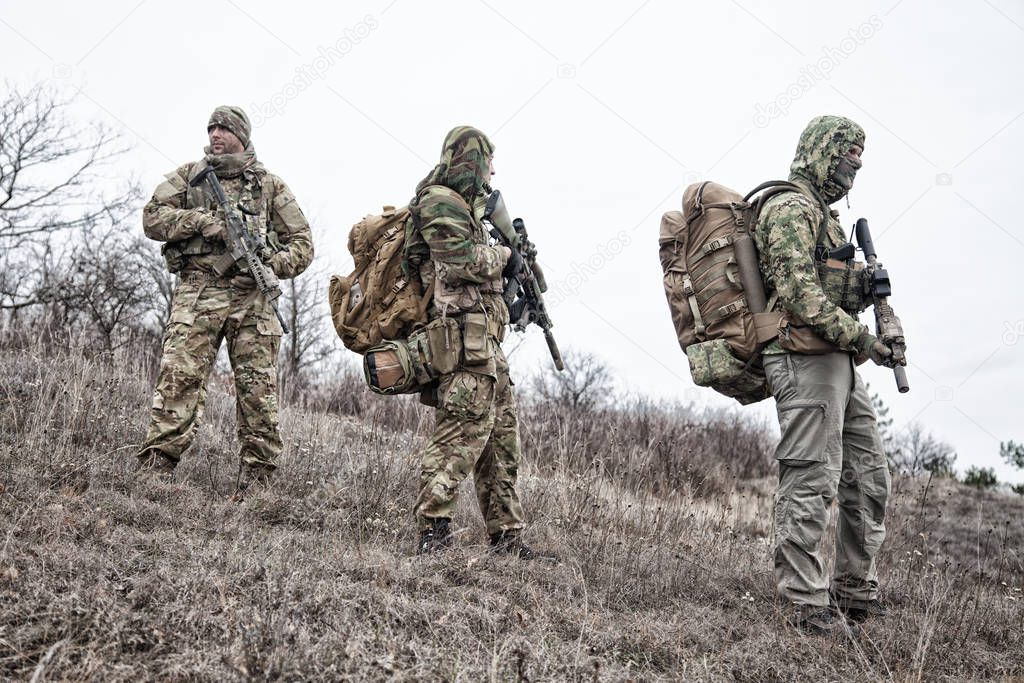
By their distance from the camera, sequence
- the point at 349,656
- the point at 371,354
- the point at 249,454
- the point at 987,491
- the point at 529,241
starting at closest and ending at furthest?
the point at 349,656 < the point at 371,354 < the point at 529,241 < the point at 249,454 < the point at 987,491

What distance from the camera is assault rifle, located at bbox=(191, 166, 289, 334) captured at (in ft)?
16.1

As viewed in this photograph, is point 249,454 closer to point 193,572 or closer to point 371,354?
point 371,354

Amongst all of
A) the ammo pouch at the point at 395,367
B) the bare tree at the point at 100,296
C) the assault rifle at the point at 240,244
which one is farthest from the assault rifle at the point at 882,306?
the bare tree at the point at 100,296

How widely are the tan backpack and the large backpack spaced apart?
1.42 m

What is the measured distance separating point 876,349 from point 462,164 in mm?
2341

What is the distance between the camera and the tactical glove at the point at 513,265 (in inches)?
177

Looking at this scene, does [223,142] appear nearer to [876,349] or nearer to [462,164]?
[462,164]

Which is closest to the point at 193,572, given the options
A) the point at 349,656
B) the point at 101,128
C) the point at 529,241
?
the point at 349,656

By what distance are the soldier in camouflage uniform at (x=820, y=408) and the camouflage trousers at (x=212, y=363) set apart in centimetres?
312

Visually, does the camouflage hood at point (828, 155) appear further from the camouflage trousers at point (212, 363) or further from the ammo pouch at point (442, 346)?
the camouflage trousers at point (212, 363)

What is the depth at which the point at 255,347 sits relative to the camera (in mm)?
5012

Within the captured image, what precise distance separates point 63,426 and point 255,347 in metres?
1.42

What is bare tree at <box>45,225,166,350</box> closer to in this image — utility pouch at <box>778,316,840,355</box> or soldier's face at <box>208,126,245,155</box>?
soldier's face at <box>208,126,245,155</box>

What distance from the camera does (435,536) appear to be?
402 centimetres
